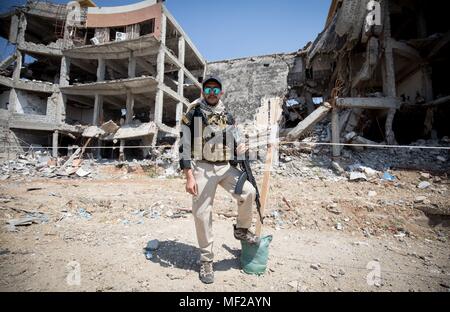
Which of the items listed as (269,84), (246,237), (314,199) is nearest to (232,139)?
(246,237)

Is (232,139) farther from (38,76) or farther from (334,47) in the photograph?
(38,76)

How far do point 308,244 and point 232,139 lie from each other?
2.15 m

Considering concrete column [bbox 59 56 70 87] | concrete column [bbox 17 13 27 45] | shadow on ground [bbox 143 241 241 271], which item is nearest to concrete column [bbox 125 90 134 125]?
concrete column [bbox 59 56 70 87]

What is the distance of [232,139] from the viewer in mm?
2482

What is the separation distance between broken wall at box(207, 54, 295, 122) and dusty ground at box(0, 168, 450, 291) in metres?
13.5

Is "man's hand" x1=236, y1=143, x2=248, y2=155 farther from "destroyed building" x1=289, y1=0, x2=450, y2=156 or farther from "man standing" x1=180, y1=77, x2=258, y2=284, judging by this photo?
"destroyed building" x1=289, y1=0, x2=450, y2=156

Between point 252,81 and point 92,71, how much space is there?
48.9ft

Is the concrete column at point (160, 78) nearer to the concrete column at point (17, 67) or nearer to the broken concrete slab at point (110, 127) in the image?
the broken concrete slab at point (110, 127)

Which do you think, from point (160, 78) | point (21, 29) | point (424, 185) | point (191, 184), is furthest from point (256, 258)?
point (21, 29)

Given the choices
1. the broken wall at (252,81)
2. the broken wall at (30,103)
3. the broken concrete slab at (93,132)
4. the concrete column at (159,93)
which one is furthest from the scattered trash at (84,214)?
the broken wall at (30,103)

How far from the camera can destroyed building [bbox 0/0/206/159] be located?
14.5m

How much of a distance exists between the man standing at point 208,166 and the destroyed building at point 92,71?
11.9 meters

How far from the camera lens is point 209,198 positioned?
231 centimetres

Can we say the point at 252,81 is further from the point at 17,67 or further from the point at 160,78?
the point at 17,67
